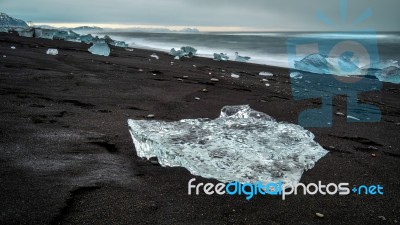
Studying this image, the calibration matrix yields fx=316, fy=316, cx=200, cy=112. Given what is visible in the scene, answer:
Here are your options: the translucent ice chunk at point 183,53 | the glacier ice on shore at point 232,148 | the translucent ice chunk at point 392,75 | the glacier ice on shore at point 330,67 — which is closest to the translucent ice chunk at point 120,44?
the translucent ice chunk at point 183,53

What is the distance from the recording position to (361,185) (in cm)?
220

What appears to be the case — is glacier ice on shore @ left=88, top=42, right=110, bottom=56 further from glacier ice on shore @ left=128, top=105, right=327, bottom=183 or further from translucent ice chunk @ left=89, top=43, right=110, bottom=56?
glacier ice on shore @ left=128, top=105, right=327, bottom=183

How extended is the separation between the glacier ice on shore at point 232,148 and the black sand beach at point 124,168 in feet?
0.37

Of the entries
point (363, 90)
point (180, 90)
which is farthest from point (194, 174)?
point (363, 90)

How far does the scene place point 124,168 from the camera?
2.17 m

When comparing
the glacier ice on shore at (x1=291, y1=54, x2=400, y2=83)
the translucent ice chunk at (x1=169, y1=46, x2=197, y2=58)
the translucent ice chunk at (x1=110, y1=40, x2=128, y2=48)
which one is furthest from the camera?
the translucent ice chunk at (x1=110, y1=40, x2=128, y2=48)

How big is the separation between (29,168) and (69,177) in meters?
0.28

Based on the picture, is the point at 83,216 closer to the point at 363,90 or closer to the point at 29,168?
the point at 29,168

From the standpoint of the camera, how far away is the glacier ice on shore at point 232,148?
220 centimetres

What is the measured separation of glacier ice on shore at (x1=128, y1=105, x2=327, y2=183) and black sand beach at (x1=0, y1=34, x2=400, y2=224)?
11cm

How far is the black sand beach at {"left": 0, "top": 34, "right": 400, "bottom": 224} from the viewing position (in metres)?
1.69

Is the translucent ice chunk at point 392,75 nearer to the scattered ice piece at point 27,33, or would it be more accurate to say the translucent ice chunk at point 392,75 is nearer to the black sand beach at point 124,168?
the black sand beach at point 124,168

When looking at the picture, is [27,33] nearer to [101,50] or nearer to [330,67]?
[101,50]

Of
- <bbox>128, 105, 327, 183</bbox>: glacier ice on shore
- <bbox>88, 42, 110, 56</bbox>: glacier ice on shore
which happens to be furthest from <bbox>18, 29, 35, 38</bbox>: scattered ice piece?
<bbox>128, 105, 327, 183</bbox>: glacier ice on shore
